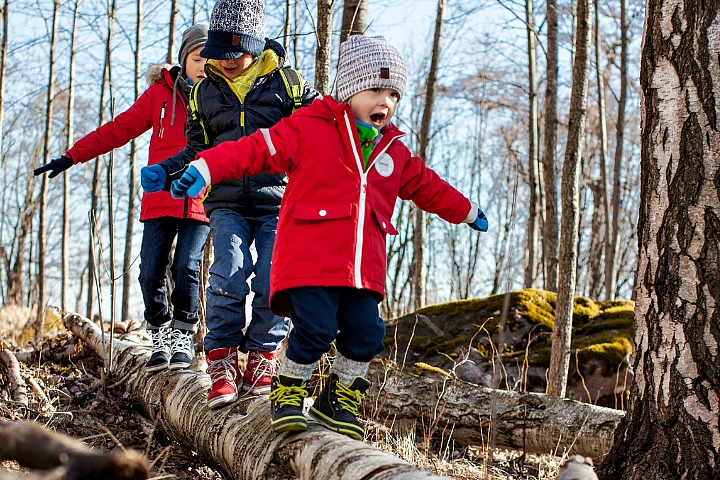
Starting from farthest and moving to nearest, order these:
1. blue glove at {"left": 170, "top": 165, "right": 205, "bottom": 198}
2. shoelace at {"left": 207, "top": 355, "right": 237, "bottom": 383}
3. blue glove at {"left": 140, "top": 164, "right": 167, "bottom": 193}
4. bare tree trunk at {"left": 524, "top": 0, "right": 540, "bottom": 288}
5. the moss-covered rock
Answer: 1. bare tree trunk at {"left": 524, "top": 0, "right": 540, "bottom": 288}
2. the moss-covered rock
3. shoelace at {"left": 207, "top": 355, "right": 237, "bottom": 383}
4. blue glove at {"left": 140, "top": 164, "right": 167, "bottom": 193}
5. blue glove at {"left": 170, "top": 165, "right": 205, "bottom": 198}

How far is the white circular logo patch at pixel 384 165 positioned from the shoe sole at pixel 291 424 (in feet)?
3.47

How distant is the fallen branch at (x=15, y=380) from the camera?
4036 mm

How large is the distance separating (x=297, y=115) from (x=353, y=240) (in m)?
0.61

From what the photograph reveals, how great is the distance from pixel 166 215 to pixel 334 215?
1.50m

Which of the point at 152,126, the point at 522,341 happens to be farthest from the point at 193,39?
the point at 522,341

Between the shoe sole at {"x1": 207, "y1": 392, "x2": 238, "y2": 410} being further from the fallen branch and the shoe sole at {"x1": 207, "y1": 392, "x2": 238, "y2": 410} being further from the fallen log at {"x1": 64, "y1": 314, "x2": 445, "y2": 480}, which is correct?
the fallen branch

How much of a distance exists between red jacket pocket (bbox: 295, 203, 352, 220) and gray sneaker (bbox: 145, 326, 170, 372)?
64.8 inches

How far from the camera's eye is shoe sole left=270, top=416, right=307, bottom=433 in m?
2.69

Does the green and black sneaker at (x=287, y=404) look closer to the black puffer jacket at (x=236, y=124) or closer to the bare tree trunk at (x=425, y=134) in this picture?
the black puffer jacket at (x=236, y=124)

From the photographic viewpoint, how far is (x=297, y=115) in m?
3.05

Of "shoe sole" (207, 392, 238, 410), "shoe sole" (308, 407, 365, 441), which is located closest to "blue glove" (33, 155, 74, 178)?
"shoe sole" (207, 392, 238, 410)

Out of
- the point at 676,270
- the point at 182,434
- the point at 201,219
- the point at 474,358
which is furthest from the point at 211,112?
the point at 474,358

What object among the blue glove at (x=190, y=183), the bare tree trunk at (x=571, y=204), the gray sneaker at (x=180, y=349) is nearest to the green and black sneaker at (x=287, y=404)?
the blue glove at (x=190, y=183)

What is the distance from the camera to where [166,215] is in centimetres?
400
